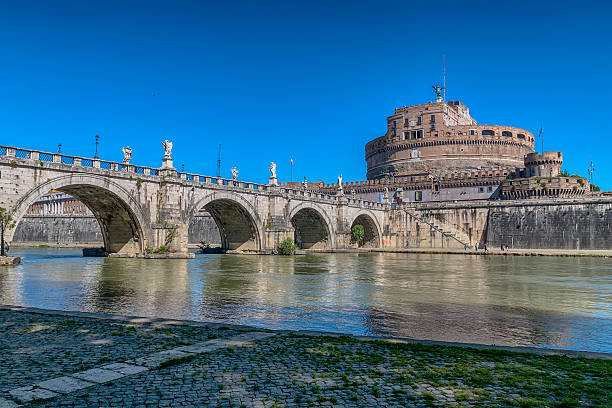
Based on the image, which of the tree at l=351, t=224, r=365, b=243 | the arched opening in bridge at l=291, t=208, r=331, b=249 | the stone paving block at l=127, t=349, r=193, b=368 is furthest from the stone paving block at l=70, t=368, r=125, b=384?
the tree at l=351, t=224, r=365, b=243

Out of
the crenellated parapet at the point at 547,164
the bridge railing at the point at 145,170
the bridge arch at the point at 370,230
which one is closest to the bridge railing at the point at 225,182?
the bridge railing at the point at 145,170

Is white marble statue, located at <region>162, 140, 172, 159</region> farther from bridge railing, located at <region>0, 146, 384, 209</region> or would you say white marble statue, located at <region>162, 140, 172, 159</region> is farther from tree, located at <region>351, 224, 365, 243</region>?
tree, located at <region>351, 224, 365, 243</region>

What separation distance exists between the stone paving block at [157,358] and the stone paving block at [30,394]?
1.39 metres

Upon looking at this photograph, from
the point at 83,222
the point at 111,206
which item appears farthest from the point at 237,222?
the point at 83,222

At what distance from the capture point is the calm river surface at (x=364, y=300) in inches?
484

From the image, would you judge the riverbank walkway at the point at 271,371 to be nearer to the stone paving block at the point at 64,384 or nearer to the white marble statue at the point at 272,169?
the stone paving block at the point at 64,384

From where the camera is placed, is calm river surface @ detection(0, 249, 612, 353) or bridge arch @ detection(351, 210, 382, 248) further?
bridge arch @ detection(351, 210, 382, 248)

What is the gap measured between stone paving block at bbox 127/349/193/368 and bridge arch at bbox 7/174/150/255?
91.3 ft

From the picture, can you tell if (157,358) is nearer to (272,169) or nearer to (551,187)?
(272,169)

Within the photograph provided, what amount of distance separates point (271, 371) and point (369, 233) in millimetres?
67289

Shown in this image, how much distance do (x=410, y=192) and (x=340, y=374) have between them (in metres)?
79.9

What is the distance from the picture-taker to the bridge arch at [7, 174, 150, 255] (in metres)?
32.4

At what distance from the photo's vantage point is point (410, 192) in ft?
276

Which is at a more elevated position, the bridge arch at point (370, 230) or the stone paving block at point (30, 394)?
the bridge arch at point (370, 230)
